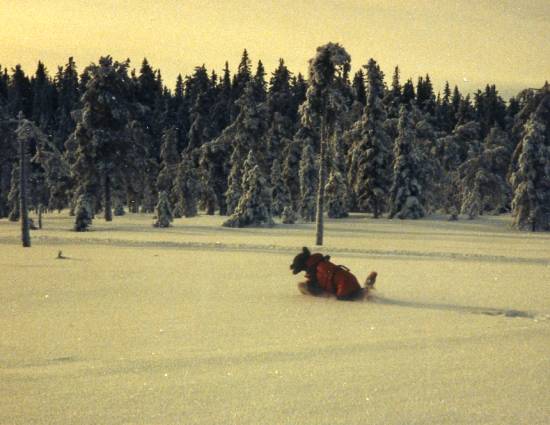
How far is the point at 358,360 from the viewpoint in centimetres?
724

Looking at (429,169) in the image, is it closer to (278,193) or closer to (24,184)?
(278,193)

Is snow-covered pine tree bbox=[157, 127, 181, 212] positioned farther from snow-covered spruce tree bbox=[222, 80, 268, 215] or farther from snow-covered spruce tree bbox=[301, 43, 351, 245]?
snow-covered spruce tree bbox=[301, 43, 351, 245]

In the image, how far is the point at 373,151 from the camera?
5231cm

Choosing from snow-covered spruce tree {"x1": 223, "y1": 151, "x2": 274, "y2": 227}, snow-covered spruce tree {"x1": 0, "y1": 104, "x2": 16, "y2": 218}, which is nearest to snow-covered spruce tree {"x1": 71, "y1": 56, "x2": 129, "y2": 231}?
snow-covered spruce tree {"x1": 0, "y1": 104, "x2": 16, "y2": 218}

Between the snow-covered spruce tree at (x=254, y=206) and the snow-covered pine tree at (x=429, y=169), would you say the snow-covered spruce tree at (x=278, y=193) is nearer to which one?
the snow-covered spruce tree at (x=254, y=206)

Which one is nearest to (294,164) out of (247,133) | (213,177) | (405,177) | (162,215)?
(247,133)

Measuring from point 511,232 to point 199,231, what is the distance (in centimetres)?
2070

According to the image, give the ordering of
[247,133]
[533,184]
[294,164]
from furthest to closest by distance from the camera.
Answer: [294,164] < [247,133] < [533,184]

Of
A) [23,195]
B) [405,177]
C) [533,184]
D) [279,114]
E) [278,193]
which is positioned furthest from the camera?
[279,114]

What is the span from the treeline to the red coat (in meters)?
17.0

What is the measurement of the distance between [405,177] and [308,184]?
27.8 ft

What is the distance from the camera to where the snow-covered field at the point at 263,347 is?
18.3 feet

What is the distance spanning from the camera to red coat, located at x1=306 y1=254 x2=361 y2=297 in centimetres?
1178

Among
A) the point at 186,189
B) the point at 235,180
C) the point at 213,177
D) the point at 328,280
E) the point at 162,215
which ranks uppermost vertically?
the point at 213,177
